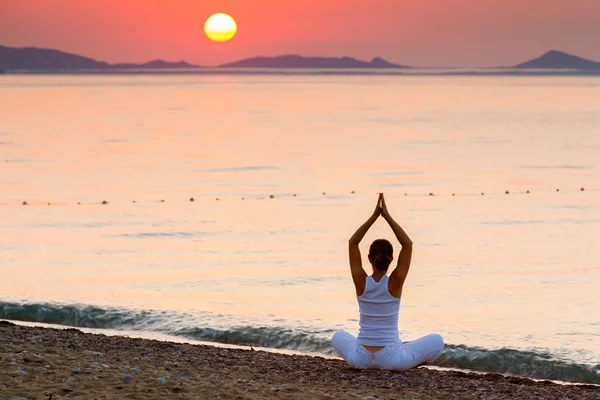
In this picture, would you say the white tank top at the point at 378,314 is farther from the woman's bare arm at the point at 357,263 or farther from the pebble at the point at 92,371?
the pebble at the point at 92,371

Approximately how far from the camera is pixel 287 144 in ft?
140

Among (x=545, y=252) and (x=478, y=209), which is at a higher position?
(x=478, y=209)

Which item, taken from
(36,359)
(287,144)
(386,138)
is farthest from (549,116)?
(36,359)

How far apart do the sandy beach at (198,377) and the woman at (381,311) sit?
147mm

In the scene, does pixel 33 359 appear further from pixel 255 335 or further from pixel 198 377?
pixel 255 335

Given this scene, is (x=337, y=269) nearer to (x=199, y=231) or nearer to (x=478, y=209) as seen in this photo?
(x=199, y=231)

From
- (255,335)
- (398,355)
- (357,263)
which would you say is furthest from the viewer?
(255,335)

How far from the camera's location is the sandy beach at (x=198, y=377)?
760 centimetres

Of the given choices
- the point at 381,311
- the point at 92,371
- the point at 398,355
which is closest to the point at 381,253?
the point at 381,311

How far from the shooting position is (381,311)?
28.7 ft

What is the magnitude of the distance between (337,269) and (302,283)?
110cm

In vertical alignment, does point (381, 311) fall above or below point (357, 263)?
below

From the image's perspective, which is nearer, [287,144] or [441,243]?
[441,243]

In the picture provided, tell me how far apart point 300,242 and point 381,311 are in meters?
9.40
